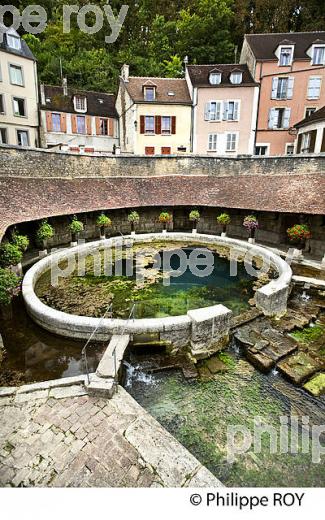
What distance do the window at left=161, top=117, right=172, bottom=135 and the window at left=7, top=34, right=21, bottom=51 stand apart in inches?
449

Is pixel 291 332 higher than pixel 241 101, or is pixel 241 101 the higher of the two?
pixel 241 101

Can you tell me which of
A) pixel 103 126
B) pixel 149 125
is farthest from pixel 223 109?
pixel 103 126

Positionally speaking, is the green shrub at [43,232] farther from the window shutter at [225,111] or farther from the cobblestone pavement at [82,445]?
the window shutter at [225,111]

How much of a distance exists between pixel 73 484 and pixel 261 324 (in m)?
5.70

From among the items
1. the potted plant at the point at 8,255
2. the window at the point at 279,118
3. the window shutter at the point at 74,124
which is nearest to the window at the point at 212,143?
the window at the point at 279,118

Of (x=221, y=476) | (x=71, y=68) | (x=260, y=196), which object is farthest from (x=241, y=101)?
(x=221, y=476)

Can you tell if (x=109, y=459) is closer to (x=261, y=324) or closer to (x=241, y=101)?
(x=261, y=324)

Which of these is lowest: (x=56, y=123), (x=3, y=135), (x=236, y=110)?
(x=3, y=135)

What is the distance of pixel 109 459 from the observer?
395 cm

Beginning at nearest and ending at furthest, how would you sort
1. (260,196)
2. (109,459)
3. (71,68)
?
(109,459) < (260,196) < (71,68)

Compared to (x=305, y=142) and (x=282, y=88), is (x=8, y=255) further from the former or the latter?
(x=282, y=88)

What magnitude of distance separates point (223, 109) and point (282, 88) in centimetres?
444

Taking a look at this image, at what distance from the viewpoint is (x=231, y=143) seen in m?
21.8

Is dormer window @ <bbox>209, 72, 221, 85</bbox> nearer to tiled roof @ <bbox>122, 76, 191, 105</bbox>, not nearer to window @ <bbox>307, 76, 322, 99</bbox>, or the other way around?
tiled roof @ <bbox>122, 76, 191, 105</bbox>
